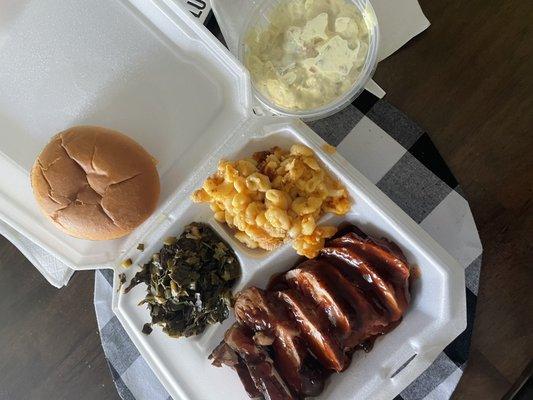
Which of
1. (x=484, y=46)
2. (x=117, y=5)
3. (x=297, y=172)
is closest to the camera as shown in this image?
(x=297, y=172)

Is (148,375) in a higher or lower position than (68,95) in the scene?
lower

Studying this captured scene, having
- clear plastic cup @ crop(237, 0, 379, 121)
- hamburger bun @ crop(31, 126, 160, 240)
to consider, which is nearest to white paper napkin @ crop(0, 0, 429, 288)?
clear plastic cup @ crop(237, 0, 379, 121)

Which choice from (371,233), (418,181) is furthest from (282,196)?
(418,181)

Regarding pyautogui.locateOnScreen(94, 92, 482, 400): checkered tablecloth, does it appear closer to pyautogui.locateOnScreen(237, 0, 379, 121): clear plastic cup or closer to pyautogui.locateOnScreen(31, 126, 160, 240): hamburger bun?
pyautogui.locateOnScreen(237, 0, 379, 121): clear plastic cup

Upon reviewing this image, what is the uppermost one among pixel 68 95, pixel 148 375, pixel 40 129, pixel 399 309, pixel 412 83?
pixel 412 83

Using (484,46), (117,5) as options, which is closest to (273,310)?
(484,46)

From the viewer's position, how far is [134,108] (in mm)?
1432

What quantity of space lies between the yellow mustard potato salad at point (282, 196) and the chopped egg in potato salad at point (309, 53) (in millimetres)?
167

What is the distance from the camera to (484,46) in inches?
49.6

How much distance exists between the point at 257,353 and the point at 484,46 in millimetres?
850

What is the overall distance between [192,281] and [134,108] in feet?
1.58

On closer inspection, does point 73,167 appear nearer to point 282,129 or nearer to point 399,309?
point 282,129

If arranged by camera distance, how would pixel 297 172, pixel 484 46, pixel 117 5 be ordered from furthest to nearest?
pixel 117 5 < pixel 484 46 < pixel 297 172

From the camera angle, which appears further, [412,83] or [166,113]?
[166,113]
